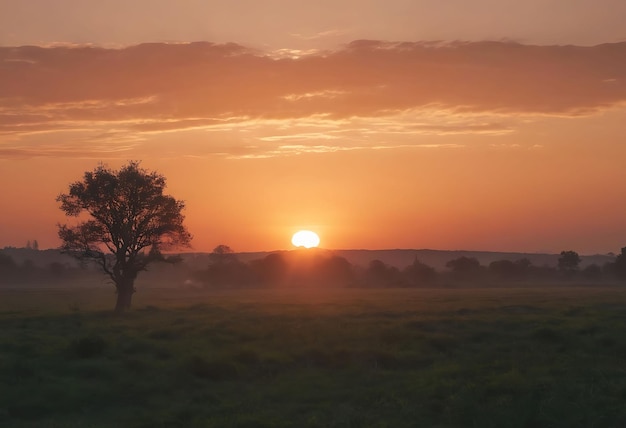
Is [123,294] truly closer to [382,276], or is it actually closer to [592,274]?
[382,276]

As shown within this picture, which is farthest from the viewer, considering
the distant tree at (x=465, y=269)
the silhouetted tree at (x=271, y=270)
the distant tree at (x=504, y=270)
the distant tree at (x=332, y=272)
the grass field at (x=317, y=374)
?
the distant tree at (x=465, y=269)

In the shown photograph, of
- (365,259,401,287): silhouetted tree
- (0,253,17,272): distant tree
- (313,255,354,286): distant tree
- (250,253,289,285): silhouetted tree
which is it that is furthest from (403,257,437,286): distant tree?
(0,253,17,272): distant tree

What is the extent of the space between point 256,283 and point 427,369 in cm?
12773

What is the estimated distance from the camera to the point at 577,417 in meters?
22.3

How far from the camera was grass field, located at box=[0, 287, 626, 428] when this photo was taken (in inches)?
920

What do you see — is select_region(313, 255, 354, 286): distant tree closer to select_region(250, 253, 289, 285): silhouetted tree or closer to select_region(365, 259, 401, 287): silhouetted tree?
select_region(365, 259, 401, 287): silhouetted tree

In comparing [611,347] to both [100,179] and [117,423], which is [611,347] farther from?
[100,179]

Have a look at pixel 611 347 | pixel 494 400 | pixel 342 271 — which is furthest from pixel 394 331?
pixel 342 271

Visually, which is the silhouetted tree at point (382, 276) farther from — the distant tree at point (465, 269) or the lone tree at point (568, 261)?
the lone tree at point (568, 261)

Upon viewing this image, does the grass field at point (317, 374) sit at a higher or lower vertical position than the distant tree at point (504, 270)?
lower

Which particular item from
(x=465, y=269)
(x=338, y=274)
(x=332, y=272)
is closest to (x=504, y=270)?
(x=465, y=269)

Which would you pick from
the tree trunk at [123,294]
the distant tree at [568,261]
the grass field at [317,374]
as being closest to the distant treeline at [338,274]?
the distant tree at [568,261]

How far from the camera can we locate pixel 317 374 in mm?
30719

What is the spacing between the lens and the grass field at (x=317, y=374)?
76.7 ft
